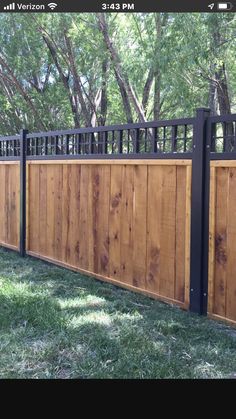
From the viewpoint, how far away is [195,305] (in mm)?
4660

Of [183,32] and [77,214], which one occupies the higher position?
[183,32]

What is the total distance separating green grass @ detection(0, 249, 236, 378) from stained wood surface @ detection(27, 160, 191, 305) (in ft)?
1.13

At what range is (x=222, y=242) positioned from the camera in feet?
14.5

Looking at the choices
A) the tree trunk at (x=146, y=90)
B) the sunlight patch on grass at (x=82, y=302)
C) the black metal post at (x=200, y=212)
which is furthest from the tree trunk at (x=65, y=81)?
the sunlight patch on grass at (x=82, y=302)

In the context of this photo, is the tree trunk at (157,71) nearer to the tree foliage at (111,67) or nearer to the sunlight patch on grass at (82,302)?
the tree foliage at (111,67)

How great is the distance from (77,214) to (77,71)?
15.3 feet

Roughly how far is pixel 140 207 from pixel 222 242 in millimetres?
1208

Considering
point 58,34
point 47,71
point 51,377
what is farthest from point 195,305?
point 47,71

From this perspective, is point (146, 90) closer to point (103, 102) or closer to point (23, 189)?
point (103, 102)

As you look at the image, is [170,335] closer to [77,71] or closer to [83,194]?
[83,194]

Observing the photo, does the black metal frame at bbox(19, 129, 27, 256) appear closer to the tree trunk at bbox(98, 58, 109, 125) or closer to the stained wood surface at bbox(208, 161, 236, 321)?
the tree trunk at bbox(98, 58, 109, 125)

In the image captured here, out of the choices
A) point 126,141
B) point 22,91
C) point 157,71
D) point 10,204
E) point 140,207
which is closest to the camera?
point 140,207

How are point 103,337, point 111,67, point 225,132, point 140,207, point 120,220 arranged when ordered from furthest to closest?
point 111,67
point 120,220
point 140,207
point 225,132
point 103,337
